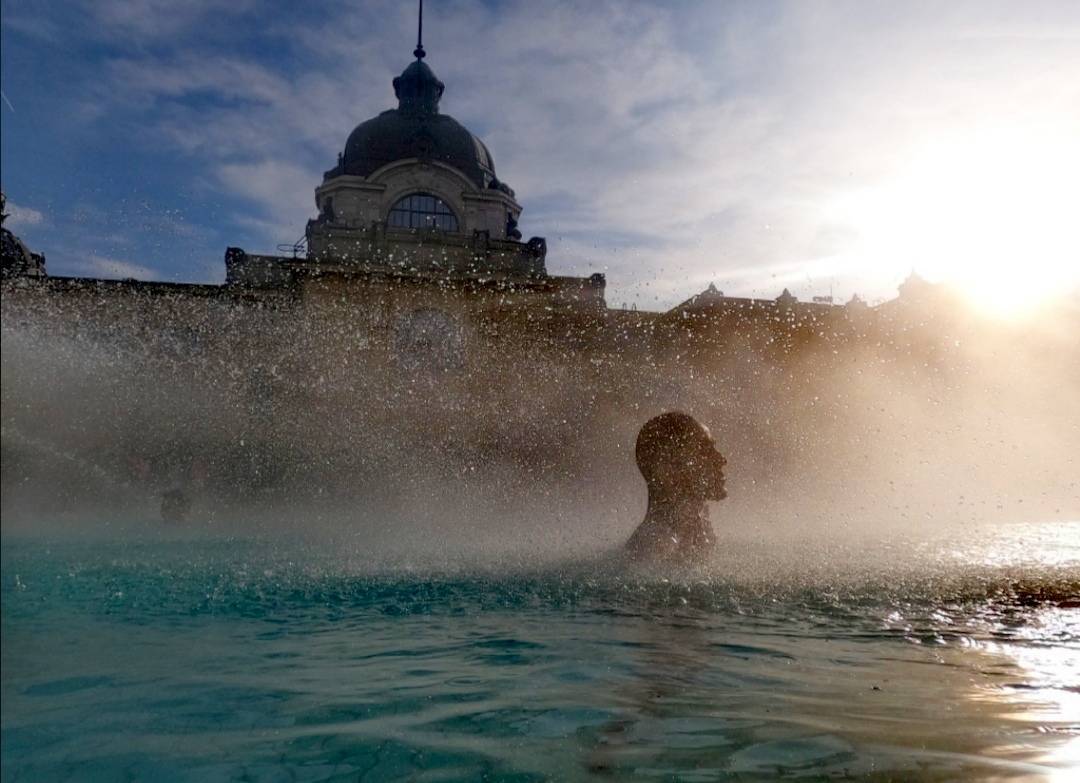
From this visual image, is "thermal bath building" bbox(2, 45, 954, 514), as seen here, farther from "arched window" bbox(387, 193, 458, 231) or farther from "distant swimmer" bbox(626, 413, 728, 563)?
"distant swimmer" bbox(626, 413, 728, 563)

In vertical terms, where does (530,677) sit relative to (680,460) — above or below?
below

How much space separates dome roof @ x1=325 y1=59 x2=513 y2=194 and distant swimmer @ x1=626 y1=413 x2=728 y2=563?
32902mm

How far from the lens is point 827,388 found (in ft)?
84.9

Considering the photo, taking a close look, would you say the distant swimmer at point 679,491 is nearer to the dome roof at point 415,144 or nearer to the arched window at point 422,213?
the arched window at point 422,213

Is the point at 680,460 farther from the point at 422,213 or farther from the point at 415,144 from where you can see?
the point at 415,144

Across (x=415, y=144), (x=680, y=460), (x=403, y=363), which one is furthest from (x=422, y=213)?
(x=680, y=460)

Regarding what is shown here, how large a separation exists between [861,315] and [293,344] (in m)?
20.6

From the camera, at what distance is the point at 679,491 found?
27.8ft

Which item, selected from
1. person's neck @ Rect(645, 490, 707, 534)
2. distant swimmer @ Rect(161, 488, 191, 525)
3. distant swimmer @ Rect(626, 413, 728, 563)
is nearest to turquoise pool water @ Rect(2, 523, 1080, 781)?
distant swimmer @ Rect(626, 413, 728, 563)

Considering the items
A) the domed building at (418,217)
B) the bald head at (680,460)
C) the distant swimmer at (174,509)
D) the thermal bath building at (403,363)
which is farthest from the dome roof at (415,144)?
the bald head at (680,460)

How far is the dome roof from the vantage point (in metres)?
40.0

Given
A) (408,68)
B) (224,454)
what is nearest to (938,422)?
(224,454)

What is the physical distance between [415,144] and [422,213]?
13.8 ft

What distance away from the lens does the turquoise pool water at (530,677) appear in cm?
282
